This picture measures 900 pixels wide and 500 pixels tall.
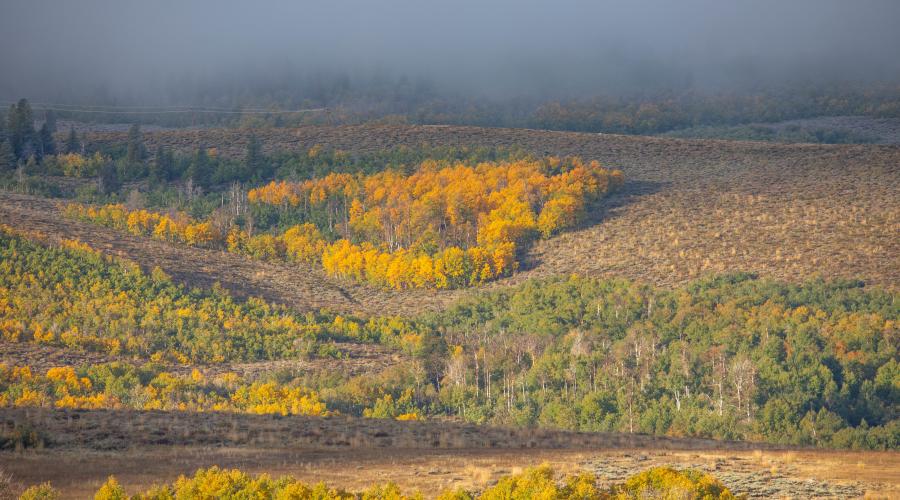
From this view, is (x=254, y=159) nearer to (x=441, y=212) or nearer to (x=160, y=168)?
(x=160, y=168)

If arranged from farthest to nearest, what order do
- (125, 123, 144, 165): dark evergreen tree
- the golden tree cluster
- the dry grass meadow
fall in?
(125, 123, 144, 165): dark evergreen tree, the golden tree cluster, the dry grass meadow

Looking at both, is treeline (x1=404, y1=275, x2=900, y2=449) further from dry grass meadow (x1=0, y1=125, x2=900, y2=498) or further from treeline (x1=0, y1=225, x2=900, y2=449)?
dry grass meadow (x1=0, y1=125, x2=900, y2=498)

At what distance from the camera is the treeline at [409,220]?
10756 centimetres

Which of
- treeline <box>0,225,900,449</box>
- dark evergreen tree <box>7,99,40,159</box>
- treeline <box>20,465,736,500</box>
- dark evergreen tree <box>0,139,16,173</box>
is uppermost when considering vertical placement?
dark evergreen tree <box>7,99,40,159</box>

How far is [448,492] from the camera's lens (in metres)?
25.6

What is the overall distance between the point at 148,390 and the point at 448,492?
47.3 metres

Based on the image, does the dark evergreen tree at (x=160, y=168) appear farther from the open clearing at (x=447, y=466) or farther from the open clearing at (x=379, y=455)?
the open clearing at (x=447, y=466)

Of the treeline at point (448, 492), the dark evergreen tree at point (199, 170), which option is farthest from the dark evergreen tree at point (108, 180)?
A: the treeline at point (448, 492)

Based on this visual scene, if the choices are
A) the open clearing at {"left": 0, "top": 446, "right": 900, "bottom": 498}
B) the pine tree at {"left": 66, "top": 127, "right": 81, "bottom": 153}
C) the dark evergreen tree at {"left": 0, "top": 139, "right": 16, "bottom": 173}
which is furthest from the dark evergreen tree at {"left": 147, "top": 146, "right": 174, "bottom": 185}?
the open clearing at {"left": 0, "top": 446, "right": 900, "bottom": 498}

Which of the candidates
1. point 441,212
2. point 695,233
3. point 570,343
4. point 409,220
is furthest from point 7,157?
point 570,343

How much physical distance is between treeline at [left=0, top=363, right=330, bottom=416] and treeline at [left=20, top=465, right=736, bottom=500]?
125 ft

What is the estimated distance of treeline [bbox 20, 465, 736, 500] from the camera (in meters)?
24.4

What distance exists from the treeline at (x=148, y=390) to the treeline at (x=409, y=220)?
35.0 meters

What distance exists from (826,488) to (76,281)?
7570 centimetres
